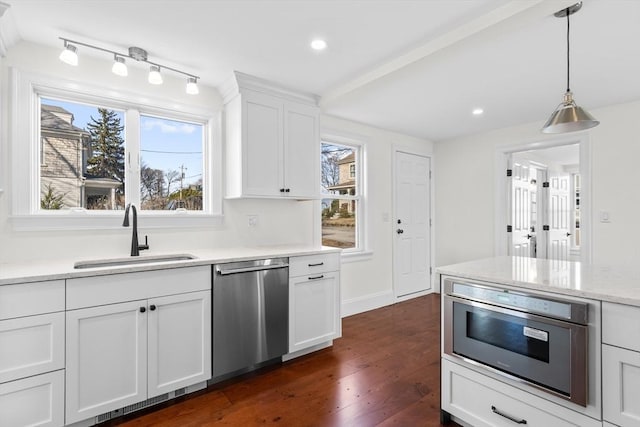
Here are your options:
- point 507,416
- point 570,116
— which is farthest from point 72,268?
point 570,116

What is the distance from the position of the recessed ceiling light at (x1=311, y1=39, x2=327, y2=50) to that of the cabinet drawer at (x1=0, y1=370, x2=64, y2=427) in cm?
249

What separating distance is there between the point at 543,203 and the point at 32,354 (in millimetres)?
6022

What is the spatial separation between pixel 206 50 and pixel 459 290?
232 cm

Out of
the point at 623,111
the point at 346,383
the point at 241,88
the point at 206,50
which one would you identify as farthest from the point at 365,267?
the point at 623,111

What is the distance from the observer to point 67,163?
7.80 feet

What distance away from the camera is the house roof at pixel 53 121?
2293 millimetres

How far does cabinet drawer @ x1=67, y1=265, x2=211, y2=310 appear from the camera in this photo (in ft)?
5.85

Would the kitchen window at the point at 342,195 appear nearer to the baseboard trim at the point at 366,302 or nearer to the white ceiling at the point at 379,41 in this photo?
the baseboard trim at the point at 366,302

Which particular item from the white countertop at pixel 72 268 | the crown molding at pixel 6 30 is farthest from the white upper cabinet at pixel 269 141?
the crown molding at pixel 6 30

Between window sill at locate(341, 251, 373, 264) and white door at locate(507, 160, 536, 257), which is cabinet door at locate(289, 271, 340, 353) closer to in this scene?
window sill at locate(341, 251, 373, 264)

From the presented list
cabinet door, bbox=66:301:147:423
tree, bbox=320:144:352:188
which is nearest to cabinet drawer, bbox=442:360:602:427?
cabinet door, bbox=66:301:147:423

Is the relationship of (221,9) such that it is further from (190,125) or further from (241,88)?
(190,125)

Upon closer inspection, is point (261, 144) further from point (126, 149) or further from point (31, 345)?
point (31, 345)

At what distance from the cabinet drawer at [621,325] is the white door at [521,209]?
3.18m
